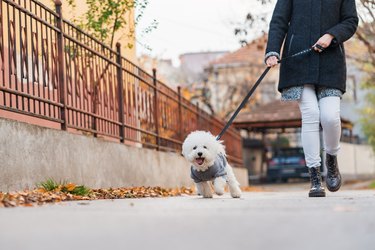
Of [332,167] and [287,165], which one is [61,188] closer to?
[332,167]

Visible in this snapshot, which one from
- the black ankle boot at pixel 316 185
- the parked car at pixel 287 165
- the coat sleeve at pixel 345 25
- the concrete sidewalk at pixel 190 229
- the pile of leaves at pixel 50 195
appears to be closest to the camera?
the concrete sidewalk at pixel 190 229

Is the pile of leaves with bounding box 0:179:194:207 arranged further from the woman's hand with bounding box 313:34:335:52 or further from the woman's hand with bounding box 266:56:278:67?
the woman's hand with bounding box 313:34:335:52

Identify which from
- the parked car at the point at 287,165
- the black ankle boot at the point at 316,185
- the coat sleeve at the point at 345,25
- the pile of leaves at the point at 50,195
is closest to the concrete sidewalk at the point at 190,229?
the pile of leaves at the point at 50,195

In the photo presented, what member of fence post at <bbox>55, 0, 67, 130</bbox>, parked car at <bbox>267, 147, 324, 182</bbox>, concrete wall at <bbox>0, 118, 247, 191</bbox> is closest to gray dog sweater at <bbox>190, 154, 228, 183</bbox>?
concrete wall at <bbox>0, 118, 247, 191</bbox>

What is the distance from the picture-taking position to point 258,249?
3.57 meters

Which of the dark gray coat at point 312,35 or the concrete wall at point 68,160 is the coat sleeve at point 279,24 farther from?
the concrete wall at point 68,160

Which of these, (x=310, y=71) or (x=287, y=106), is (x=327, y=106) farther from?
(x=287, y=106)

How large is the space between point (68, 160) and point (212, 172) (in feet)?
5.73

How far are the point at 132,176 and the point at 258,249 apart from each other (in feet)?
29.5

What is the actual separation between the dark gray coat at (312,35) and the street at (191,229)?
2.62m

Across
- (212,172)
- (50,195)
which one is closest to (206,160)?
(212,172)

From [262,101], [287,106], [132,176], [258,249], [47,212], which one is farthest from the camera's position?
[262,101]

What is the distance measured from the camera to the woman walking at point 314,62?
25.9 ft

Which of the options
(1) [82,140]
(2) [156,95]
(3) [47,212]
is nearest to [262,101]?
(2) [156,95]
